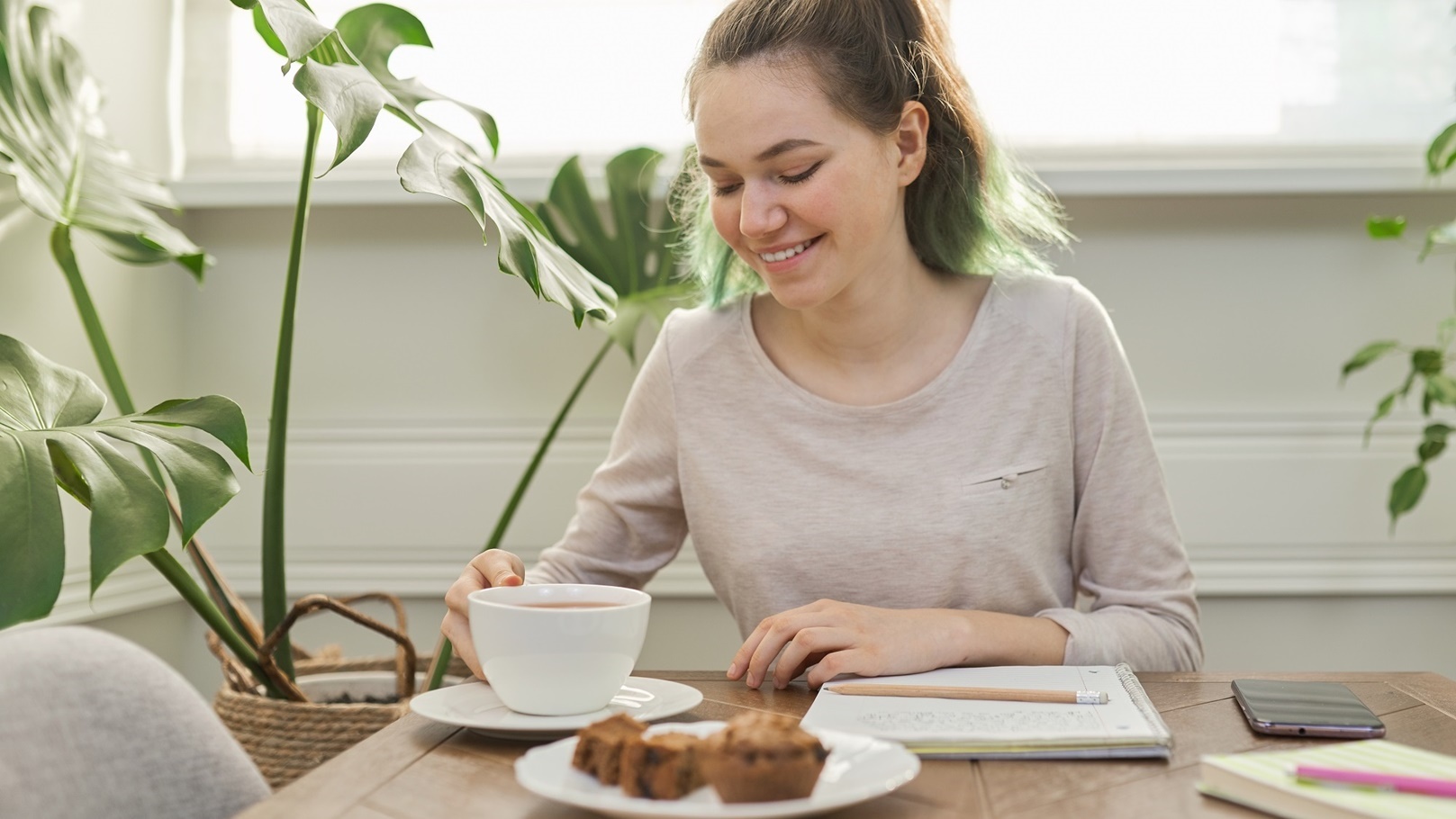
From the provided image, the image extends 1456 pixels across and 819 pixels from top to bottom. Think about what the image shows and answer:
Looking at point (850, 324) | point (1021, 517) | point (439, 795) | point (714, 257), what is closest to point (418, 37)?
point (714, 257)

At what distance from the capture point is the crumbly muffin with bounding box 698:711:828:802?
0.55 meters

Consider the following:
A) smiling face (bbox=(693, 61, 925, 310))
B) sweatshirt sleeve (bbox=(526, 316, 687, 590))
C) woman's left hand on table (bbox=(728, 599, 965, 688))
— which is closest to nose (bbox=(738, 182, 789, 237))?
smiling face (bbox=(693, 61, 925, 310))

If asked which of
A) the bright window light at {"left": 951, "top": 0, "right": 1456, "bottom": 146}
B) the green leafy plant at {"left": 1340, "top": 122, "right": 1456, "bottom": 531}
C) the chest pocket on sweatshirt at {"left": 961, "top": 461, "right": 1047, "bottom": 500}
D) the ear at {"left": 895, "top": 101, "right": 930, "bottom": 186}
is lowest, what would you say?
the chest pocket on sweatshirt at {"left": 961, "top": 461, "right": 1047, "bottom": 500}

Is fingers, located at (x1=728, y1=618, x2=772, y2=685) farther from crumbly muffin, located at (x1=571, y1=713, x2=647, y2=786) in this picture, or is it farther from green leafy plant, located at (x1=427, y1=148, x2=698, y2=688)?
green leafy plant, located at (x1=427, y1=148, x2=698, y2=688)

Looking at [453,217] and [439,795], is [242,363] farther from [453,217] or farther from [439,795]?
[439,795]

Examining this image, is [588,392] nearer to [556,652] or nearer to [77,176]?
[77,176]

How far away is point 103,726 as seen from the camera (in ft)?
2.21

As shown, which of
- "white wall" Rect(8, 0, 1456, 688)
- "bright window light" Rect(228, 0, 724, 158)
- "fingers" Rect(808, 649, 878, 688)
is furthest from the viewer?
"bright window light" Rect(228, 0, 724, 158)

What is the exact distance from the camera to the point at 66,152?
1.46 m

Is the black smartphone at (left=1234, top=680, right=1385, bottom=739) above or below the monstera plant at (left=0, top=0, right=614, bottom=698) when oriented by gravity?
below

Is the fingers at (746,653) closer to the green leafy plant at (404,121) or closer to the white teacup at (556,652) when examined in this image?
the white teacup at (556,652)

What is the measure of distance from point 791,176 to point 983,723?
0.60 meters

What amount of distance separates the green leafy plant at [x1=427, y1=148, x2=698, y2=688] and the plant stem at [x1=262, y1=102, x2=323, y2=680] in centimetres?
25

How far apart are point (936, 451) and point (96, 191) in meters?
1.03
